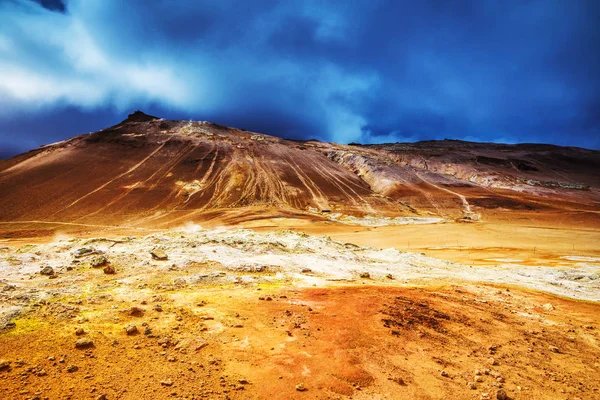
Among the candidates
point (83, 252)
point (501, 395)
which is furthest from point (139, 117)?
point (501, 395)

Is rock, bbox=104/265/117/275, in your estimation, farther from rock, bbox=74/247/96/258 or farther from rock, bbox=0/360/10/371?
rock, bbox=0/360/10/371

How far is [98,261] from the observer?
10.8 meters

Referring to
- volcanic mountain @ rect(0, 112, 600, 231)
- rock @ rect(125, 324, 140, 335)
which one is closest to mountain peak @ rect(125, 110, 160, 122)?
volcanic mountain @ rect(0, 112, 600, 231)

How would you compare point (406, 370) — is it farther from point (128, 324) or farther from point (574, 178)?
point (574, 178)

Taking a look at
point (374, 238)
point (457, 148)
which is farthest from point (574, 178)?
point (374, 238)

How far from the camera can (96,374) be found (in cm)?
504

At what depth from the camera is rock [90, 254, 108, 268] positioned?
1069 centimetres

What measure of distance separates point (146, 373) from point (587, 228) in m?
63.1

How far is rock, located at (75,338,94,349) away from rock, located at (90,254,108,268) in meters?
5.70

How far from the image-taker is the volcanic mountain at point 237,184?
51625 mm

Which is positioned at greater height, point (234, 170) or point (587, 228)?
point (234, 170)

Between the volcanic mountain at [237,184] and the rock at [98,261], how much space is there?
3573 cm

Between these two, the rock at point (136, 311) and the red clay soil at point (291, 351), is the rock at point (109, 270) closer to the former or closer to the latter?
the red clay soil at point (291, 351)

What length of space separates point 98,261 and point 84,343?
5.92 m
